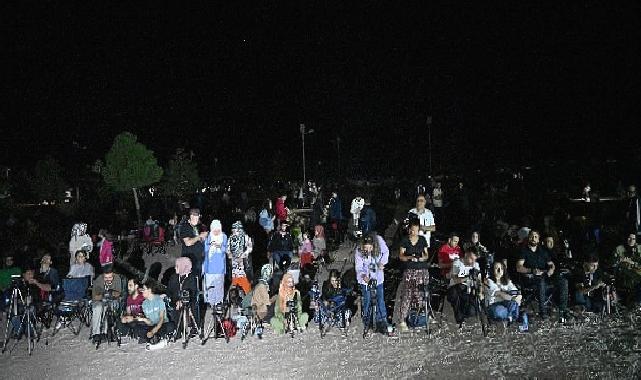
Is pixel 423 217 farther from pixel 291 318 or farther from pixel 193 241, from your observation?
pixel 193 241

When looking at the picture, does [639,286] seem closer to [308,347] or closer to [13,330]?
[308,347]

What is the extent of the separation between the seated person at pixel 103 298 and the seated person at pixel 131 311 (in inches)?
6.3

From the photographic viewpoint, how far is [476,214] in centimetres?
1803

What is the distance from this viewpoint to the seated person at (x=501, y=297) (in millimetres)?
8758

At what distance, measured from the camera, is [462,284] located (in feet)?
30.6

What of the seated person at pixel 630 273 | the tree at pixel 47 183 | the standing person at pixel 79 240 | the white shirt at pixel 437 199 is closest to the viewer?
the seated person at pixel 630 273

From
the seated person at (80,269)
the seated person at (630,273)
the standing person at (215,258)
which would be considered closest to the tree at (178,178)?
the seated person at (80,269)

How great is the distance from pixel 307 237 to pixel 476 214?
699 cm

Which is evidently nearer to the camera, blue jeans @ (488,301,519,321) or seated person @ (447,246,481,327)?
blue jeans @ (488,301,519,321)

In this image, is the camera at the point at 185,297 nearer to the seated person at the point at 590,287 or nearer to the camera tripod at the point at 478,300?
the camera tripod at the point at 478,300

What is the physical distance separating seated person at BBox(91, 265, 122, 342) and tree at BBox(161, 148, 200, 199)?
1230 inches

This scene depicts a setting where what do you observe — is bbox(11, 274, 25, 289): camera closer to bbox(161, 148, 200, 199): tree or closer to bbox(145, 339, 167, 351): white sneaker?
bbox(145, 339, 167, 351): white sneaker

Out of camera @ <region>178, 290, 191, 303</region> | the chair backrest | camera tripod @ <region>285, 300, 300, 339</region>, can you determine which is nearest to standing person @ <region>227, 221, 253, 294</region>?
camera tripod @ <region>285, 300, 300, 339</region>

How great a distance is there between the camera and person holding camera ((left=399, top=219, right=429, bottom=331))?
8.70m
